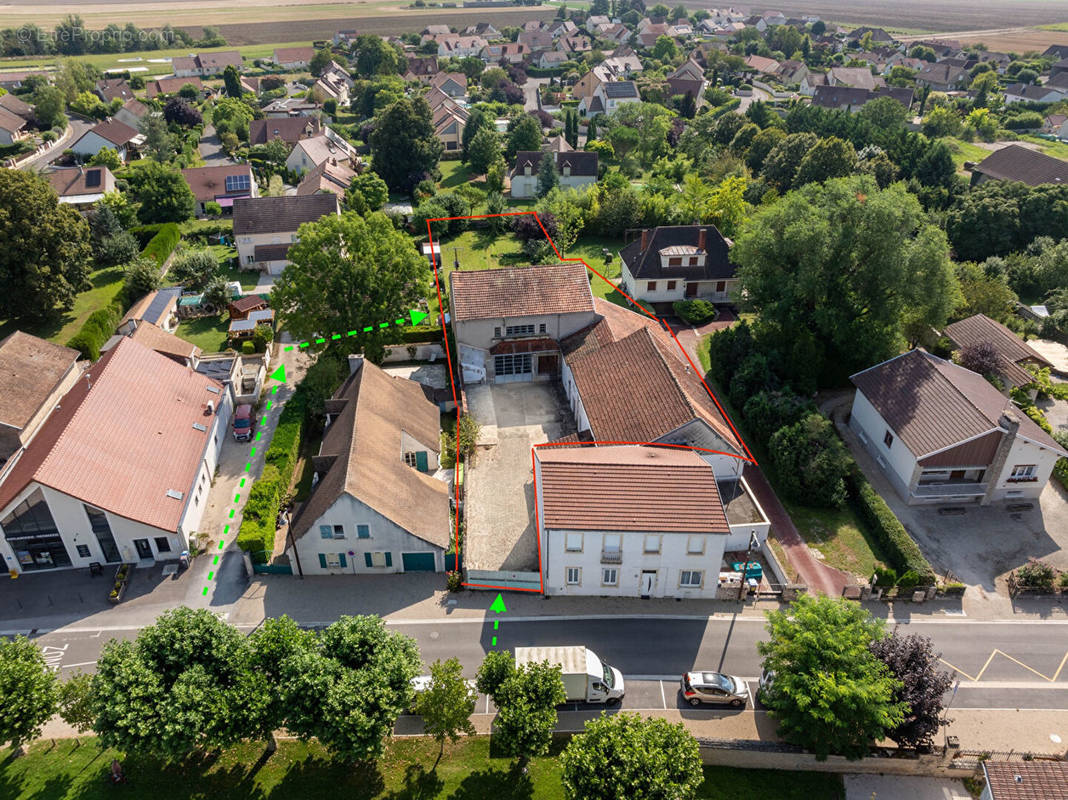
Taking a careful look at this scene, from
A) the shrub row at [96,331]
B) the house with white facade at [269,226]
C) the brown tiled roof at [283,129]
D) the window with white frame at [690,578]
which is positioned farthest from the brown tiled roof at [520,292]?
the brown tiled roof at [283,129]

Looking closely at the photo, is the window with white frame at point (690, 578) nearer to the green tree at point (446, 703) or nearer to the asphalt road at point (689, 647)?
the asphalt road at point (689, 647)

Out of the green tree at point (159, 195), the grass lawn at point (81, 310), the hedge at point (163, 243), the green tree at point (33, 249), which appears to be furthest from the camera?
the green tree at point (159, 195)

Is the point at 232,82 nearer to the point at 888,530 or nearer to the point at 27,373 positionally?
the point at 27,373

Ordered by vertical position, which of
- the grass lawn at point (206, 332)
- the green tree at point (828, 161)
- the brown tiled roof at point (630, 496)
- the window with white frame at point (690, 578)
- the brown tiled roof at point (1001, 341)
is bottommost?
the grass lawn at point (206, 332)

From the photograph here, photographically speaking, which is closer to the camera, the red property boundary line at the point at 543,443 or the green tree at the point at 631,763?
the green tree at the point at 631,763

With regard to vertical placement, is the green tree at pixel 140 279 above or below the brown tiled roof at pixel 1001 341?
below

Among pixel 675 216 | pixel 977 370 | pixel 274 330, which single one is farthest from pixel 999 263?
pixel 274 330

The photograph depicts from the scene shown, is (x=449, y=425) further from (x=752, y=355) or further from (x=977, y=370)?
(x=977, y=370)
